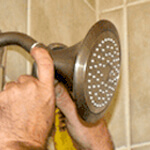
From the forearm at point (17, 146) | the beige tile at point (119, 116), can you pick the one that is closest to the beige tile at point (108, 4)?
the beige tile at point (119, 116)

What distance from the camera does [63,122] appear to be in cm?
73

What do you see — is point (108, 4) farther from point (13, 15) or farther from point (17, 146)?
point (17, 146)

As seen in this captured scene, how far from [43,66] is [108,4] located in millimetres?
641

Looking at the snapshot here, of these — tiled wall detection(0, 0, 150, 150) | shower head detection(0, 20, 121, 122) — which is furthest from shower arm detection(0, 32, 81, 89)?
tiled wall detection(0, 0, 150, 150)

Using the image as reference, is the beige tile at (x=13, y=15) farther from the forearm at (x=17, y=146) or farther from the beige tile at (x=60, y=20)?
the forearm at (x=17, y=146)

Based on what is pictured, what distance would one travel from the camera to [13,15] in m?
0.68

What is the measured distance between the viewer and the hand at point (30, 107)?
0.47 m

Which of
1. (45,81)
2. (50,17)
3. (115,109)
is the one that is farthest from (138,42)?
(45,81)

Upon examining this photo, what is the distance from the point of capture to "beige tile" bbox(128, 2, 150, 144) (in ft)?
3.10

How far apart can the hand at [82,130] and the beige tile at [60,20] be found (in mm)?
178

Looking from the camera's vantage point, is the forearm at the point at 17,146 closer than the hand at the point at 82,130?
Yes

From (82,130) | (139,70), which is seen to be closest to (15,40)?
(82,130)

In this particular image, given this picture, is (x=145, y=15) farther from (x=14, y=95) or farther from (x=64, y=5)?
(x=14, y=95)

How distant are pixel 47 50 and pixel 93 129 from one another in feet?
0.92
